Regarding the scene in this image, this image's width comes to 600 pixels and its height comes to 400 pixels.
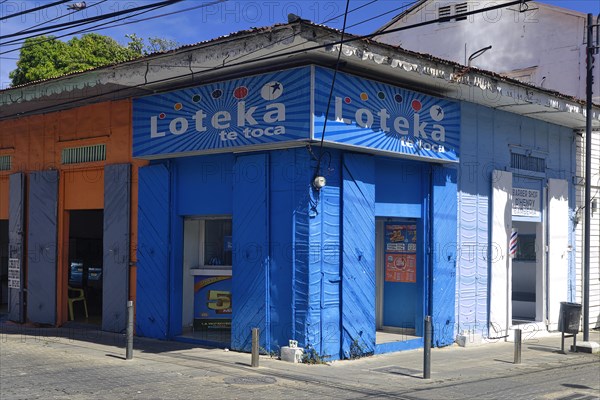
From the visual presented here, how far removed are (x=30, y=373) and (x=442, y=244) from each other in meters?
8.33

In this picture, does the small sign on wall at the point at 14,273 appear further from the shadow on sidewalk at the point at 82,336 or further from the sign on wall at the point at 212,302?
the sign on wall at the point at 212,302

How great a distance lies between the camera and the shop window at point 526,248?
63.0 feet

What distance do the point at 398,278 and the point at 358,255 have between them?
9.00 ft

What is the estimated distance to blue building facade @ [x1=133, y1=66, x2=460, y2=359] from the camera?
12.0 m

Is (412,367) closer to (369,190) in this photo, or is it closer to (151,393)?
(369,190)

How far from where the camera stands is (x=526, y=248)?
64.6 feet

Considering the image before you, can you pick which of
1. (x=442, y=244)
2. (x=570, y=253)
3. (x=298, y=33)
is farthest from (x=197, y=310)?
(x=570, y=253)

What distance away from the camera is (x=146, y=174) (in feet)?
47.1

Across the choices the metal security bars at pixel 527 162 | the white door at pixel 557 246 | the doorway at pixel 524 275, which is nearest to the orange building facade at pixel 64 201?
the metal security bars at pixel 527 162

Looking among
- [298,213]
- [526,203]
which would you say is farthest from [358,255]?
[526,203]

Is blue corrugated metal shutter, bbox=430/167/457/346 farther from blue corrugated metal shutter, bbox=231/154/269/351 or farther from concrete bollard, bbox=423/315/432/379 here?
blue corrugated metal shutter, bbox=231/154/269/351

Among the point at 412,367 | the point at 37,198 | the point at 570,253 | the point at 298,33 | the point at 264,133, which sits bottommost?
the point at 412,367

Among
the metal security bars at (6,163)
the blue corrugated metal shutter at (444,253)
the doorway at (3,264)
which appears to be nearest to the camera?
the blue corrugated metal shutter at (444,253)

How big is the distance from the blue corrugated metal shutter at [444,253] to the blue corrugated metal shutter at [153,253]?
5537mm
